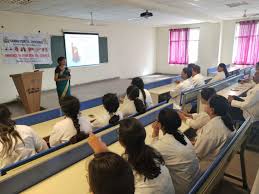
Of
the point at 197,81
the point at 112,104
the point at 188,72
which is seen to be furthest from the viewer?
the point at 188,72

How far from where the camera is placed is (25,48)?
6234 millimetres

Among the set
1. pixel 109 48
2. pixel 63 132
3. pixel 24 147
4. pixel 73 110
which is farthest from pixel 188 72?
pixel 109 48

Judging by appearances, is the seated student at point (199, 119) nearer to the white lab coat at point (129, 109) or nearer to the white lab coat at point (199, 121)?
the white lab coat at point (199, 121)

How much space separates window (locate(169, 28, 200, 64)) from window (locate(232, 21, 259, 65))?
5.72 ft

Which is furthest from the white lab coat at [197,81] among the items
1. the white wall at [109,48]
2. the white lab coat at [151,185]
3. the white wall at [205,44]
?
the white wall at [205,44]

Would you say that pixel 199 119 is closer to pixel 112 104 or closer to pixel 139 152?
pixel 112 104

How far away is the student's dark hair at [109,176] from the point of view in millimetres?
775

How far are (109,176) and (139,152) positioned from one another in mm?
446

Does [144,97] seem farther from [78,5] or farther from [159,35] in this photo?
[159,35]

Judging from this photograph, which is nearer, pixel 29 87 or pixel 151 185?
pixel 151 185

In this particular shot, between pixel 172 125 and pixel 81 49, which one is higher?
pixel 81 49

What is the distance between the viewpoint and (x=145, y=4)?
5.59m

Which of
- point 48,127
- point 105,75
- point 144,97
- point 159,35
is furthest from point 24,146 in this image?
point 159,35

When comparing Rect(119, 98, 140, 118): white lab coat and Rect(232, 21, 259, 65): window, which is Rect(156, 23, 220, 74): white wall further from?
Rect(119, 98, 140, 118): white lab coat
